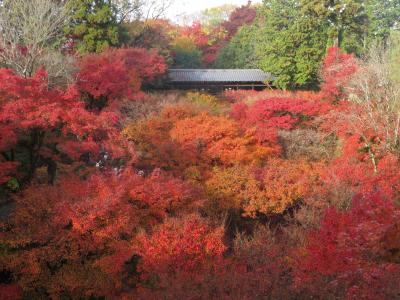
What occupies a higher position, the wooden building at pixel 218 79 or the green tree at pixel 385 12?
the green tree at pixel 385 12

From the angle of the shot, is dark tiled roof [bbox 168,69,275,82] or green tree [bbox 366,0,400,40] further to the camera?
green tree [bbox 366,0,400,40]

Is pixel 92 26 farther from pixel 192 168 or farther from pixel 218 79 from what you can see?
pixel 192 168

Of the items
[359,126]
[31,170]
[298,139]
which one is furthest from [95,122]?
[359,126]

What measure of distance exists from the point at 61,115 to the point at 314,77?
18.4m

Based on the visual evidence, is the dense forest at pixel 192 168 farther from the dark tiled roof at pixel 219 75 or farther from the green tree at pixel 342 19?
the dark tiled roof at pixel 219 75

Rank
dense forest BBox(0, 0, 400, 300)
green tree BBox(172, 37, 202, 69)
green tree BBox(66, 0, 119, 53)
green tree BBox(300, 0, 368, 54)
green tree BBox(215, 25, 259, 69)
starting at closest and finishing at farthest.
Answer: dense forest BBox(0, 0, 400, 300) → green tree BBox(66, 0, 119, 53) → green tree BBox(300, 0, 368, 54) → green tree BBox(215, 25, 259, 69) → green tree BBox(172, 37, 202, 69)

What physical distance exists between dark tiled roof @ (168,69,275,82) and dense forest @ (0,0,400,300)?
2.22 meters

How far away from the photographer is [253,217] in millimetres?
16469

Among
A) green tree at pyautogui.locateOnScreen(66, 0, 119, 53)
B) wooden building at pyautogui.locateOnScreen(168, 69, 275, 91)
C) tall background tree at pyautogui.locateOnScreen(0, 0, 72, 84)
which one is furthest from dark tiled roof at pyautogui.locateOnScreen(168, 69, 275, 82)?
tall background tree at pyautogui.locateOnScreen(0, 0, 72, 84)

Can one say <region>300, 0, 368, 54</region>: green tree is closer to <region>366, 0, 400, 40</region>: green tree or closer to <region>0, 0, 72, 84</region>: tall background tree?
<region>366, 0, 400, 40</region>: green tree

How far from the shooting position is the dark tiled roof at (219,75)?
31406 millimetres

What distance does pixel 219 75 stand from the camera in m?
32.3

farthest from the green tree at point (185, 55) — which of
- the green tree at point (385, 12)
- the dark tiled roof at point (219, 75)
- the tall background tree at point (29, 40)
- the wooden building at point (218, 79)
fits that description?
the tall background tree at point (29, 40)

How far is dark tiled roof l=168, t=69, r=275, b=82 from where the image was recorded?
1236 inches
